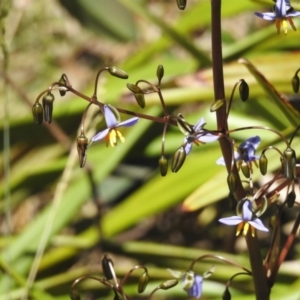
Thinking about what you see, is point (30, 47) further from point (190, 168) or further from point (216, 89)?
point (216, 89)

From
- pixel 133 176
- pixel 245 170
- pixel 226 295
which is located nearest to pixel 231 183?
pixel 245 170

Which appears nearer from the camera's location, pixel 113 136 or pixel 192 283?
pixel 113 136

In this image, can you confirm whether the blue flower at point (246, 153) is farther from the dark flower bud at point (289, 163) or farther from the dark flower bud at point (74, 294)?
the dark flower bud at point (74, 294)

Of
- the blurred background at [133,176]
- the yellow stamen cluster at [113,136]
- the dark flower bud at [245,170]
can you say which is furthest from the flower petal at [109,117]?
the blurred background at [133,176]

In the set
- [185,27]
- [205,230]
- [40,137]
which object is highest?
[185,27]

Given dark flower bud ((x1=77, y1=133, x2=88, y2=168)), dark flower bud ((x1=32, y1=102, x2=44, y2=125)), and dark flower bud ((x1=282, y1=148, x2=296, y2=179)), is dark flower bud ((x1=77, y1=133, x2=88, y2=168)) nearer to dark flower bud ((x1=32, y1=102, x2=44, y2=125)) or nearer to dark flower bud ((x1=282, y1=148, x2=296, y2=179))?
dark flower bud ((x1=32, y1=102, x2=44, y2=125))

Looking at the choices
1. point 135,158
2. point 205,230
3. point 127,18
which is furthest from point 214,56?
point 127,18

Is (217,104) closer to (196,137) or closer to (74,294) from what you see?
Result: (196,137)
